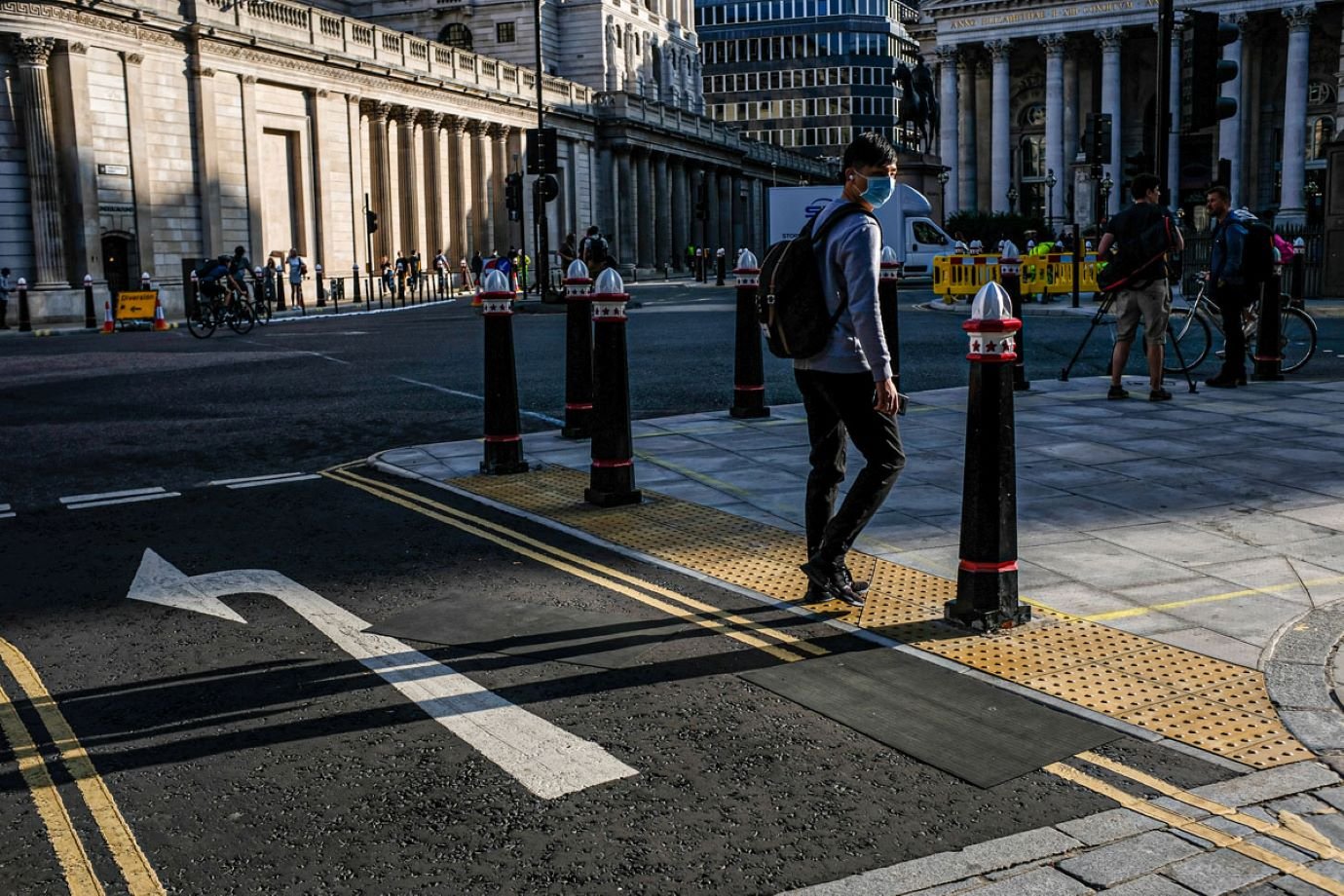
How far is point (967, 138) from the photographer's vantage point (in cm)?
8300

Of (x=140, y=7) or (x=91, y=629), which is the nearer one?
(x=91, y=629)

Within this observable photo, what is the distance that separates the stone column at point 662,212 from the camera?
84312 mm

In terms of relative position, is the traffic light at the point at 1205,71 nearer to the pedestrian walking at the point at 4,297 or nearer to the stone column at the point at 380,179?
the pedestrian walking at the point at 4,297

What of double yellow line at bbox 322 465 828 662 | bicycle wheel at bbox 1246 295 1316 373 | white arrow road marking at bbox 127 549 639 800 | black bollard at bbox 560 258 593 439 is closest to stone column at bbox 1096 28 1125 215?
bicycle wheel at bbox 1246 295 1316 373

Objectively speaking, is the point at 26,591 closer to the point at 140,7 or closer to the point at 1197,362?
the point at 1197,362

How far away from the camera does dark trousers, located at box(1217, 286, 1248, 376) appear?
43.3 feet

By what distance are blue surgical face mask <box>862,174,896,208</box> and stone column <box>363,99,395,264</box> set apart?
159 ft

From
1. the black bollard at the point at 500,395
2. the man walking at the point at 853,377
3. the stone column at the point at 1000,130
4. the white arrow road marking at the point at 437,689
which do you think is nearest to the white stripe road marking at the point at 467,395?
the black bollard at the point at 500,395

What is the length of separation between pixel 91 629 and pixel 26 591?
2.91 ft

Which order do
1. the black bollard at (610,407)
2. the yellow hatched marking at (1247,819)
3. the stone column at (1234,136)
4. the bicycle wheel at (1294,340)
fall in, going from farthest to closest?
the stone column at (1234,136)
the bicycle wheel at (1294,340)
the black bollard at (610,407)
the yellow hatched marking at (1247,819)

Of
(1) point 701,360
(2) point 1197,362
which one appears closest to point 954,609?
(2) point 1197,362

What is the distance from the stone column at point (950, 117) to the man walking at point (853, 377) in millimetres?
77051

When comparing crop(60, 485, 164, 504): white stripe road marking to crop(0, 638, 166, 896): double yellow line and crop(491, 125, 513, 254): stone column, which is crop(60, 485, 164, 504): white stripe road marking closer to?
crop(0, 638, 166, 896): double yellow line

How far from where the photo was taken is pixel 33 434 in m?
11.7
